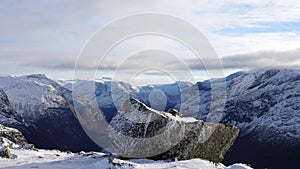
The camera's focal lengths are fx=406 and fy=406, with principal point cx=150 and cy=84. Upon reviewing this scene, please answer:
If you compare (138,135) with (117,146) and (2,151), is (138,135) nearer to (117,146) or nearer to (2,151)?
(117,146)

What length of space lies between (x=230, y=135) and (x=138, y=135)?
10.2m

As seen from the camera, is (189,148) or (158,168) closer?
(158,168)

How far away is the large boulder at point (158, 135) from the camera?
3762cm

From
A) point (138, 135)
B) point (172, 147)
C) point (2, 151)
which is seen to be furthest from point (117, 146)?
point (2, 151)

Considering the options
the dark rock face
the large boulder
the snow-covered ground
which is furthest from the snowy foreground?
the dark rock face

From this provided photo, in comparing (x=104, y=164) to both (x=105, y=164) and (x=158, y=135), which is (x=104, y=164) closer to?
(x=105, y=164)

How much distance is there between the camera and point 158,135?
3759 cm

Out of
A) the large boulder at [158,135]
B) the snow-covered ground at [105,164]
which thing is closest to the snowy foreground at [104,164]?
the snow-covered ground at [105,164]

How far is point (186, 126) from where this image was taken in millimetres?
38375

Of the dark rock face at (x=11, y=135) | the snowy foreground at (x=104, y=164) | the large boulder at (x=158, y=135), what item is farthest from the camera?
the dark rock face at (x=11, y=135)

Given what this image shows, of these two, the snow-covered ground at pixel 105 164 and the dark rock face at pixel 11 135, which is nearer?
the snow-covered ground at pixel 105 164

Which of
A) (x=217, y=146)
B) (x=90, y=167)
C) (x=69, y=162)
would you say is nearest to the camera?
(x=90, y=167)

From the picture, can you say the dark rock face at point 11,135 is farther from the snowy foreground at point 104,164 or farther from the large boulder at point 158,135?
the snowy foreground at point 104,164

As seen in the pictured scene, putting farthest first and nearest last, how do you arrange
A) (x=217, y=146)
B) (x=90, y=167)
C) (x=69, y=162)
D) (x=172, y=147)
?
(x=217, y=146), (x=172, y=147), (x=69, y=162), (x=90, y=167)
